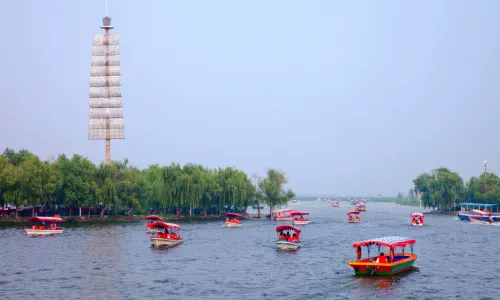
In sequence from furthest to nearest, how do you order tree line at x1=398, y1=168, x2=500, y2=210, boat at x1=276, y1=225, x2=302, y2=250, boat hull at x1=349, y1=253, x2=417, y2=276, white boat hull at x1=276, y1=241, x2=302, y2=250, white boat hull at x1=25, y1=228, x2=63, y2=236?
tree line at x1=398, y1=168, x2=500, y2=210, white boat hull at x1=25, y1=228, x2=63, y2=236, boat at x1=276, y1=225, x2=302, y2=250, white boat hull at x1=276, y1=241, x2=302, y2=250, boat hull at x1=349, y1=253, x2=417, y2=276

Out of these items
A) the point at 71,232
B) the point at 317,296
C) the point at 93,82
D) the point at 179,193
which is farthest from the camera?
the point at 93,82

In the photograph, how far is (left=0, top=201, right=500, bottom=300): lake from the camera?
130ft

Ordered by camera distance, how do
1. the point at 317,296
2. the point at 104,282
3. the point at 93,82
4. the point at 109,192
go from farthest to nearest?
1. the point at 93,82
2. the point at 109,192
3. the point at 104,282
4. the point at 317,296

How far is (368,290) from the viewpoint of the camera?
40031 mm

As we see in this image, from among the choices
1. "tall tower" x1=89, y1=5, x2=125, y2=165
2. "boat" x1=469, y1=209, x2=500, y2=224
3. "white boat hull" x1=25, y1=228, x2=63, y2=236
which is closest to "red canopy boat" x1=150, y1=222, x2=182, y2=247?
"white boat hull" x1=25, y1=228, x2=63, y2=236

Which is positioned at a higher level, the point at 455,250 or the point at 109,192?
the point at 109,192

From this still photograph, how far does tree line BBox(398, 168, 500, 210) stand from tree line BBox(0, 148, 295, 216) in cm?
4904

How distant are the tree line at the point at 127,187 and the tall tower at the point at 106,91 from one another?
13.1 meters

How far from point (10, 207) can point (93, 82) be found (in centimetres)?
3683

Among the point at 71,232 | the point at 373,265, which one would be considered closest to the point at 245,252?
the point at 373,265

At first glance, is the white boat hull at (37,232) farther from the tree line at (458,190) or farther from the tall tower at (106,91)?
the tree line at (458,190)

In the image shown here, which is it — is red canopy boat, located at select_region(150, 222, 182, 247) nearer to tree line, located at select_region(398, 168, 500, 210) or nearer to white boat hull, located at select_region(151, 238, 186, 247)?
white boat hull, located at select_region(151, 238, 186, 247)

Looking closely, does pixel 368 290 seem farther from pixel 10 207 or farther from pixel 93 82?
pixel 93 82

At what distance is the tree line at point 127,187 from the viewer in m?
96.1
